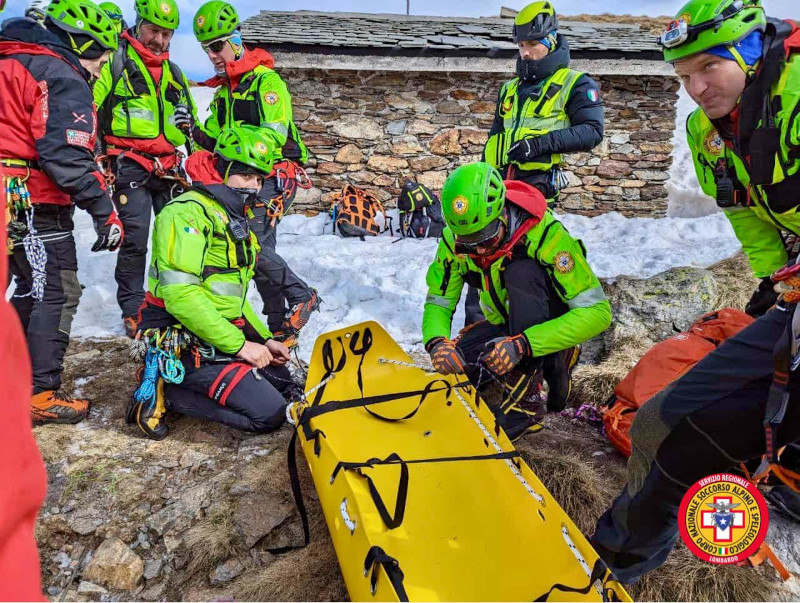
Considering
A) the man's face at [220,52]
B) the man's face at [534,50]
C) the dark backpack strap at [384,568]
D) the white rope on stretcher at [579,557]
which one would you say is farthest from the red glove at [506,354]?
the man's face at [220,52]

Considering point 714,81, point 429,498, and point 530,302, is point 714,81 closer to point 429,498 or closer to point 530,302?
point 530,302

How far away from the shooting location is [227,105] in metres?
4.54

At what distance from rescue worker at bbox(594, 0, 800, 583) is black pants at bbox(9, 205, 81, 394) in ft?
10.2

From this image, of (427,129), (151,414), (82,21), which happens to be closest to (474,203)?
(151,414)

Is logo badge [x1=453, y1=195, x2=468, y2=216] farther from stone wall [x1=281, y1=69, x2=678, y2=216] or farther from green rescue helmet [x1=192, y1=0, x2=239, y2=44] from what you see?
stone wall [x1=281, y1=69, x2=678, y2=216]

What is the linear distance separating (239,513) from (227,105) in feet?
10.6

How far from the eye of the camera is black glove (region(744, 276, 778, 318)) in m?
2.82

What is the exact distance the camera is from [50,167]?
313cm

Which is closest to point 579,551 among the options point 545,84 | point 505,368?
point 505,368

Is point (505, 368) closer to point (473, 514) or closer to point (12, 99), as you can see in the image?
point (473, 514)

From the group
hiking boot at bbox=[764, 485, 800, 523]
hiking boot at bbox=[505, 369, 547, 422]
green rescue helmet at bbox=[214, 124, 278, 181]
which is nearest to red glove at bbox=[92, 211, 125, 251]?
green rescue helmet at bbox=[214, 124, 278, 181]

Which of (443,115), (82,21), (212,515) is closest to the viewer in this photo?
(212,515)

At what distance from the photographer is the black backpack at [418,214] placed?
7160 mm

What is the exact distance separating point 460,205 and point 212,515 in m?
1.85
